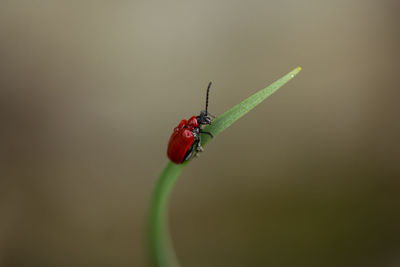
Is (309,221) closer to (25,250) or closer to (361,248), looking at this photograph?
(361,248)

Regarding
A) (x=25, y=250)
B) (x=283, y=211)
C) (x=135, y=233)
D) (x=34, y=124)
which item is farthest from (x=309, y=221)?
(x=34, y=124)

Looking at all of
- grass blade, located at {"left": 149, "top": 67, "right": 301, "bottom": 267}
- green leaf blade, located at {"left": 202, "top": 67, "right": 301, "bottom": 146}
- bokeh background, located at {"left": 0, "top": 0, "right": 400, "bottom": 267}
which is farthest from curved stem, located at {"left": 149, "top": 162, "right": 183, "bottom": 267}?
bokeh background, located at {"left": 0, "top": 0, "right": 400, "bottom": 267}

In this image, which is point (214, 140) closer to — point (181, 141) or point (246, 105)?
point (181, 141)

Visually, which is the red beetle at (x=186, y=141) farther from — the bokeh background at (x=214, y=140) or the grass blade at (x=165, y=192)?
the bokeh background at (x=214, y=140)

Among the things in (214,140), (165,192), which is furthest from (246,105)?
(214,140)

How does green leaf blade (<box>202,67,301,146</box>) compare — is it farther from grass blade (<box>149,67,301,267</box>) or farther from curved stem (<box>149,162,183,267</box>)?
curved stem (<box>149,162,183,267</box>)
